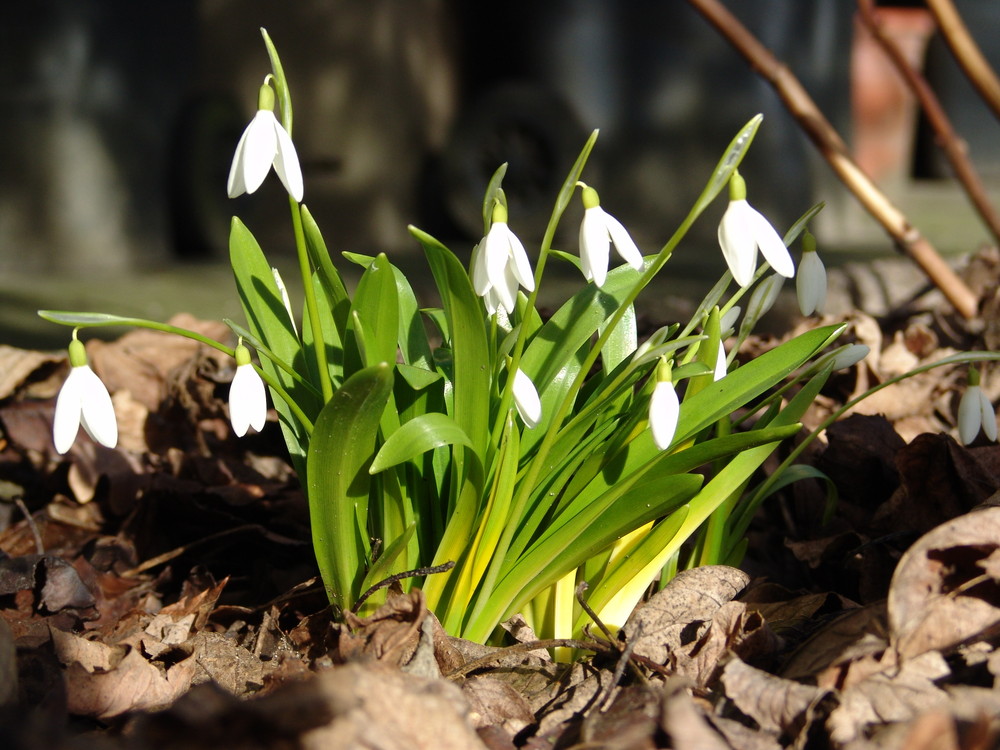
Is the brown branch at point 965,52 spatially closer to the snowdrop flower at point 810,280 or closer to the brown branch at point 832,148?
the brown branch at point 832,148

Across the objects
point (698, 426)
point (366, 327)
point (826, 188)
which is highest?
point (366, 327)

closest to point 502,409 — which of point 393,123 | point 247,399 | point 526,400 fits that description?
point 526,400

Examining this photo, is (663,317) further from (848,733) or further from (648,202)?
(648,202)

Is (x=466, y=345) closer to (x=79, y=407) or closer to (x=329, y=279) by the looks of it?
(x=329, y=279)

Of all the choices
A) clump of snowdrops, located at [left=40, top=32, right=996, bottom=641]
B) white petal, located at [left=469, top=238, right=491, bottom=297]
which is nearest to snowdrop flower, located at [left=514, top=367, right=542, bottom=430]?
clump of snowdrops, located at [left=40, top=32, right=996, bottom=641]

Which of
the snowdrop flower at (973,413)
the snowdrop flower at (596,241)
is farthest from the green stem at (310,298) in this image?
the snowdrop flower at (973,413)

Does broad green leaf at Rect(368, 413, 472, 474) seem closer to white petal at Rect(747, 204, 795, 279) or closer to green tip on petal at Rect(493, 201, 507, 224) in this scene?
green tip on petal at Rect(493, 201, 507, 224)

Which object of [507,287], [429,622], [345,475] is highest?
[507,287]

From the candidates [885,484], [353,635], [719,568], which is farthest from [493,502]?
[885,484]
